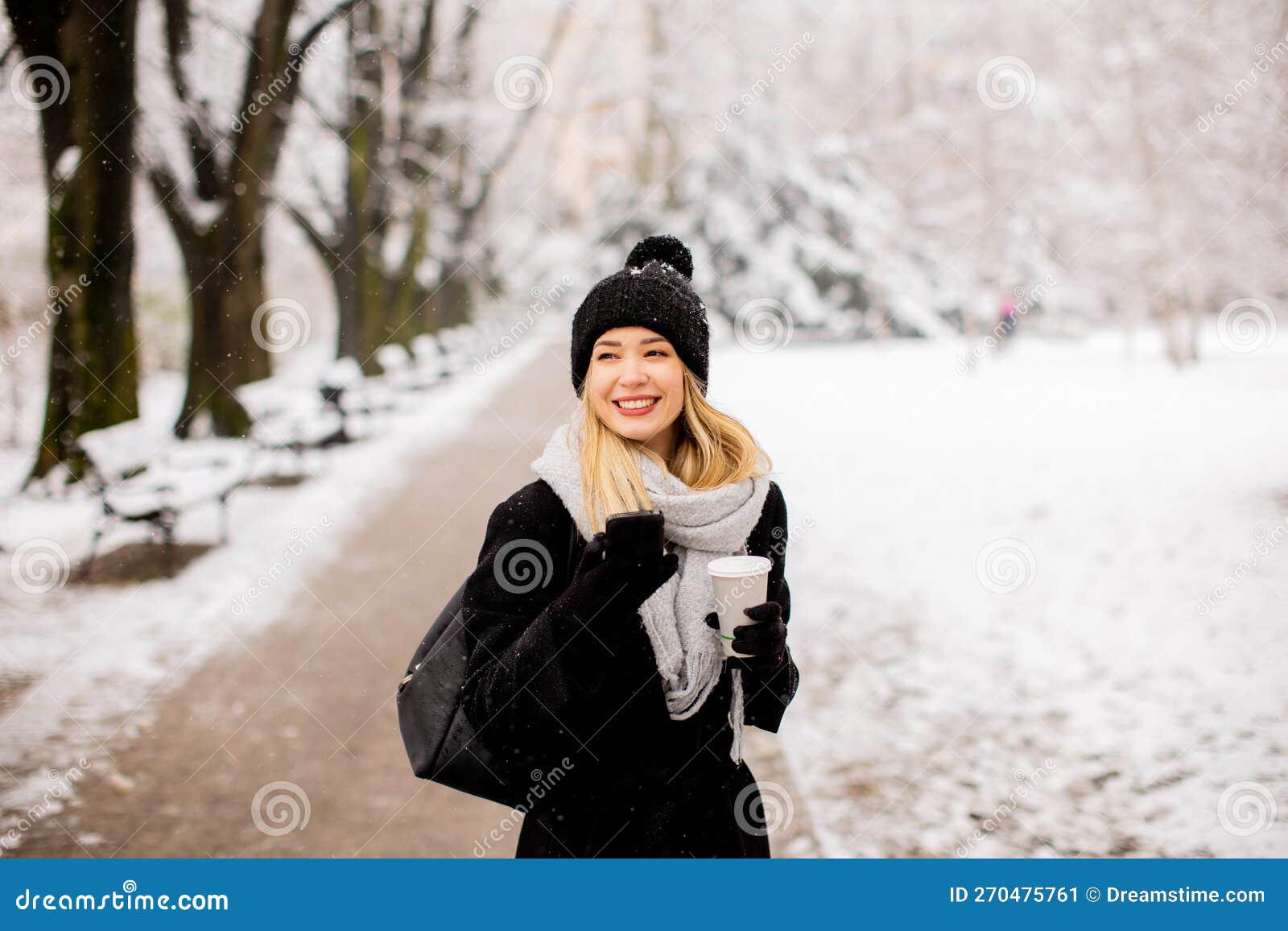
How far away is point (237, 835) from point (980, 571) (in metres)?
4.58

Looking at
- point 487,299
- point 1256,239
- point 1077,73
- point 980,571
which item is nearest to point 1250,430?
point 1256,239

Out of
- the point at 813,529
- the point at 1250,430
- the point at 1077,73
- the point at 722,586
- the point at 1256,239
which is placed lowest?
the point at 813,529

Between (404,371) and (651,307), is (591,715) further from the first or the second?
(404,371)

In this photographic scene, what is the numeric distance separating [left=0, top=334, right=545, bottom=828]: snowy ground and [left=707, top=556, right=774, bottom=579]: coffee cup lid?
10.2 ft

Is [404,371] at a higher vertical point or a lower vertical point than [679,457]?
lower

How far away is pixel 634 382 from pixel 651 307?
0.16 m

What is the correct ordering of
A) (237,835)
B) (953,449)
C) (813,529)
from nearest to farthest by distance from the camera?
(237,835) < (813,529) < (953,449)

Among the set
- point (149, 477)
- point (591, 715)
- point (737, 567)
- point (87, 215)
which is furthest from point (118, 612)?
point (737, 567)

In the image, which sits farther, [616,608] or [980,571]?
[980,571]

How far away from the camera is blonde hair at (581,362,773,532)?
5.56ft

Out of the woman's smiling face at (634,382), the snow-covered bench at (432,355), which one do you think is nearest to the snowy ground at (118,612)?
the woman's smiling face at (634,382)

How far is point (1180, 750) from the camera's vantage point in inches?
142

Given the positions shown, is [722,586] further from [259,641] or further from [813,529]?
[813,529]

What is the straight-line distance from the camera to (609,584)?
5.10 ft
